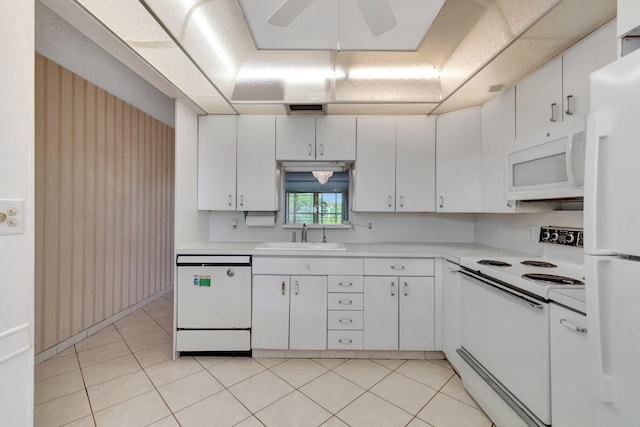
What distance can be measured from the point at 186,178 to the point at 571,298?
2699 millimetres

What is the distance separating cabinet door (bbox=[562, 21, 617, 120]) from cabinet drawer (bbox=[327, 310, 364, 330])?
1.94 metres

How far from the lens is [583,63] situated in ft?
4.56

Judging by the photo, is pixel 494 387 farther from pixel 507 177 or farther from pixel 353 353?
pixel 507 177

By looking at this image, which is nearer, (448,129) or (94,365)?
(94,365)

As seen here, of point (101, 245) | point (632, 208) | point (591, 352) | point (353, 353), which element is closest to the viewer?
point (632, 208)

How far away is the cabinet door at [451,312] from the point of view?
6.42ft

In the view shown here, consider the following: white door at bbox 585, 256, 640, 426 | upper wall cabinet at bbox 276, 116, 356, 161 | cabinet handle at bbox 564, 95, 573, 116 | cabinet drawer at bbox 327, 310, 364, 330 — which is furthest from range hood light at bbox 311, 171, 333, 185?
white door at bbox 585, 256, 640, 426

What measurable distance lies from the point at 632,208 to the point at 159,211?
4202 millimetres

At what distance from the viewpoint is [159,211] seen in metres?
3.55

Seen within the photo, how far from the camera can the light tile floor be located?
60.8 inches

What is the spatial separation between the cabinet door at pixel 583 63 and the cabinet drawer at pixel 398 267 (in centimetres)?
133

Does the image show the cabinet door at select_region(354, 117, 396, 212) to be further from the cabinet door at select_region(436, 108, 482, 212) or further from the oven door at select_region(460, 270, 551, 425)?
the oven door at select_region(460, 270, 551, 425)

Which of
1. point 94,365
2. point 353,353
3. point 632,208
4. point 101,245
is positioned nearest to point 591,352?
point 632,208

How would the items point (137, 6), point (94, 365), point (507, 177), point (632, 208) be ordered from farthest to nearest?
1. point (94, 365)
2. point (507, 177)
3. point (137, 6)
4. point (632, 208)
